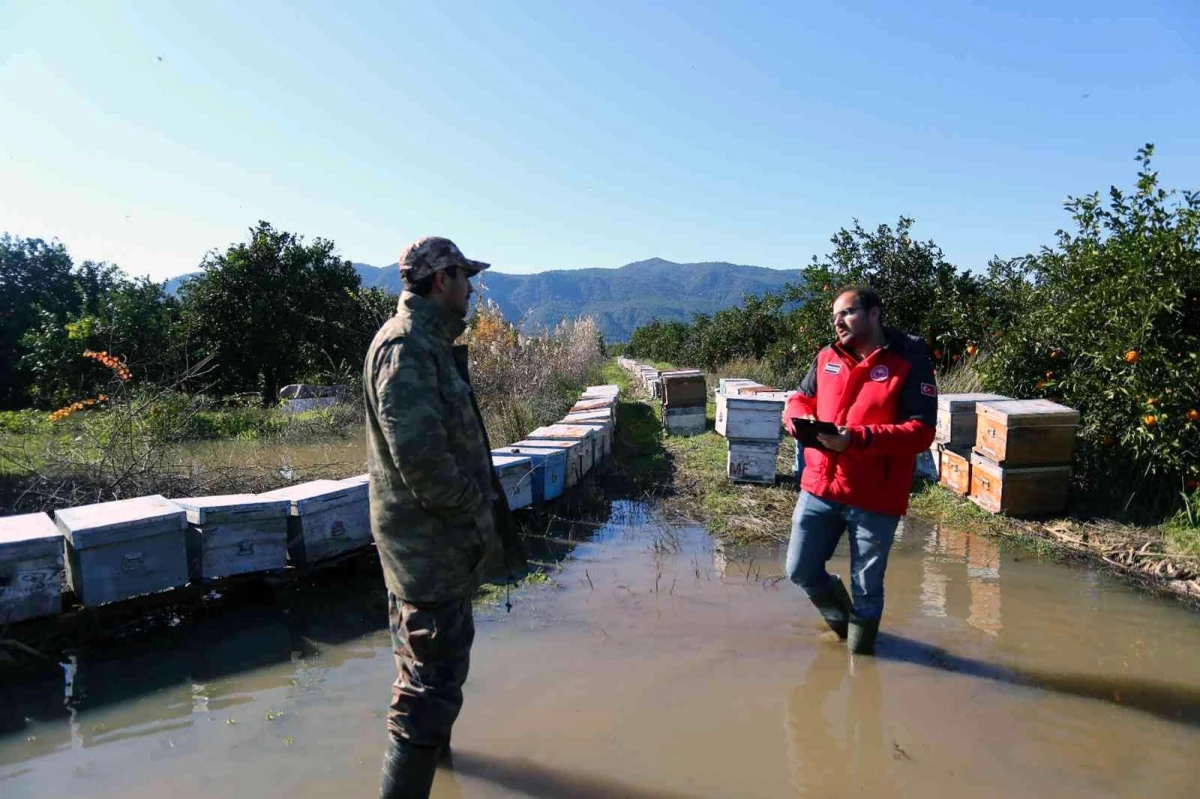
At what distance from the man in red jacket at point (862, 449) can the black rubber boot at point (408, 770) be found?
1.78m

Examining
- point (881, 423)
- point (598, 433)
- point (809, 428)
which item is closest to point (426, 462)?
point (809, 428)

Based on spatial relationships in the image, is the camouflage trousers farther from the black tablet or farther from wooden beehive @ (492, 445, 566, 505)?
wooden beehive @ (492, 445, 566, 505)

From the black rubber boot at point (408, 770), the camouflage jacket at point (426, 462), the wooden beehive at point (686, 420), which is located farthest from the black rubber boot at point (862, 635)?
the wooden beehive at point (686, 420)

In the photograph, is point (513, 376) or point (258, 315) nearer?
point (513, 376)

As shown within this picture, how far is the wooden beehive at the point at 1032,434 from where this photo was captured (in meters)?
5.40

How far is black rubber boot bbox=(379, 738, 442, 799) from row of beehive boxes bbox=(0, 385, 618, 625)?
2.17 m

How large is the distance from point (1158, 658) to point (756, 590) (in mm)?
1908

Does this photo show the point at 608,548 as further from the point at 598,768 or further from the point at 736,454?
the point at 598,768

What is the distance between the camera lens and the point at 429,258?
88.4 inches

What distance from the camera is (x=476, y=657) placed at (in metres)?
3.46

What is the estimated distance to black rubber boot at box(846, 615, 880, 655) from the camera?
3.33m

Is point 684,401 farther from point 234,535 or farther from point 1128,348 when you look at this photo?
point 234,535

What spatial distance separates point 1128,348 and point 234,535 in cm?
612

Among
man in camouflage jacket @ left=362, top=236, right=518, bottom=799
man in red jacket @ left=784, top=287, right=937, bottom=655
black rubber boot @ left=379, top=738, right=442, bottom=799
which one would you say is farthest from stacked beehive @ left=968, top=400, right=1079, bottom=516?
black rubber boot @ left=379, top=738, right=442, bottom=799
